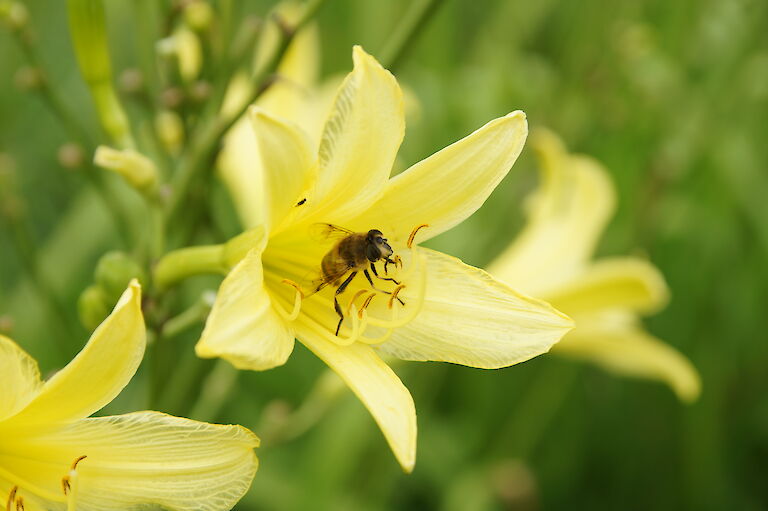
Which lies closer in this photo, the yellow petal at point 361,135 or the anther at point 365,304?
the yellow petal at point 361,135

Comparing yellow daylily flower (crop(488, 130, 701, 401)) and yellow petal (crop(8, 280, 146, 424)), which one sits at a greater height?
yellow petal (crop(8, 280, 146, 424))

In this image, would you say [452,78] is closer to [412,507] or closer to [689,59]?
[689,59]

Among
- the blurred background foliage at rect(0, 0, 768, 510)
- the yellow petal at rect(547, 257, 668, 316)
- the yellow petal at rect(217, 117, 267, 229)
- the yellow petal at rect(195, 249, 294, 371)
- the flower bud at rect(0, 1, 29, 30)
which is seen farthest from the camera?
the blurred background foliage at rect(0, 0, 768, 510)

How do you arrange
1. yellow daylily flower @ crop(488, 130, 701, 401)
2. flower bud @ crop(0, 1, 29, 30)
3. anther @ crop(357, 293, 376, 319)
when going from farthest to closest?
1. yellow daylily flower @ crop(488, 130, 701, 401)
2. flower bud @ crop(0, 1, 29, 30)
3. anther @ crop(357, 293, 376, 319)

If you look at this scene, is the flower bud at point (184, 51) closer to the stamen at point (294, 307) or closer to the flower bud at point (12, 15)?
the flower bud at point (12, 15)

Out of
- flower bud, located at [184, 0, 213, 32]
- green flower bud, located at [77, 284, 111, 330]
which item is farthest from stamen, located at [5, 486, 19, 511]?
flower bud, located at [184, 0, 213, 32]

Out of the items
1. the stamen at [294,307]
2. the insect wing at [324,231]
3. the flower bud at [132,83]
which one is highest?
the flower bud at [132,83]

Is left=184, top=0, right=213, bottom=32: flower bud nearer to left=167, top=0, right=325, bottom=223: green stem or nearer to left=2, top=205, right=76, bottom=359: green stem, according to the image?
left=167, top=0, right=325, bottom=223: green stem

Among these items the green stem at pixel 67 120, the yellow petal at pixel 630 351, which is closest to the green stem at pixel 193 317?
the green stem at pixel 67 120
